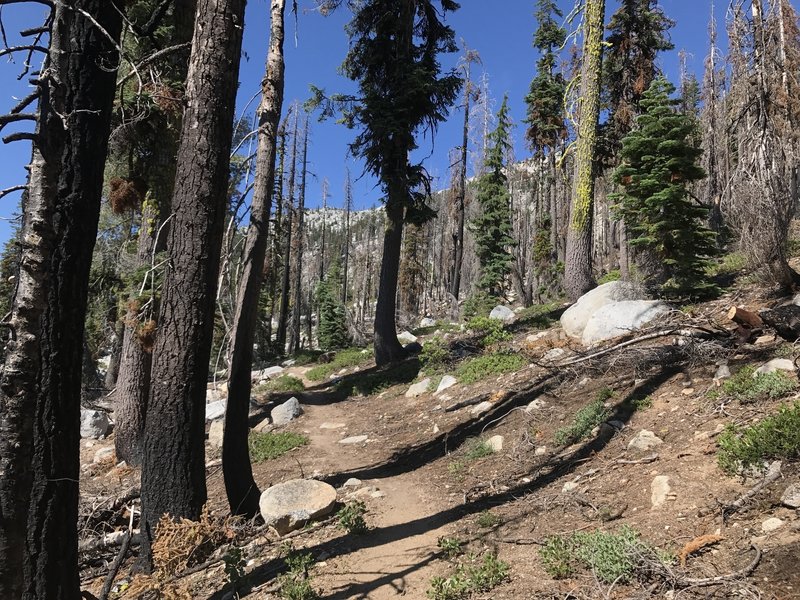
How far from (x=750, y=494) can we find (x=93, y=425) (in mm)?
13003

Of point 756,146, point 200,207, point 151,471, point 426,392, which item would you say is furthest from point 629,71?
point 151,471

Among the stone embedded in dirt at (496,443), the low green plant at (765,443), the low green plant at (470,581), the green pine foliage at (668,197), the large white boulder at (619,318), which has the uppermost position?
the green pine foliage at (668,197)

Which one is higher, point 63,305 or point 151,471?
point 63,305

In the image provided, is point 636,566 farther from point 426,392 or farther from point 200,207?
point 426,392

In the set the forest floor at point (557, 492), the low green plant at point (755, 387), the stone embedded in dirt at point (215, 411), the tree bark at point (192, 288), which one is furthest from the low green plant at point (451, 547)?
the stone embedded in dirt at point (215, 411)

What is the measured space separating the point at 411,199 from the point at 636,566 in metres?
11.2

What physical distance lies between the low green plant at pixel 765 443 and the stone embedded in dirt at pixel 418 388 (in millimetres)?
7102

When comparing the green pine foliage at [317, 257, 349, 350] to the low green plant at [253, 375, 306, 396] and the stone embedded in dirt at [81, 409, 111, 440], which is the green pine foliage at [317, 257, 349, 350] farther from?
the stone embedded in dirt at [81, 409, 111, 440]

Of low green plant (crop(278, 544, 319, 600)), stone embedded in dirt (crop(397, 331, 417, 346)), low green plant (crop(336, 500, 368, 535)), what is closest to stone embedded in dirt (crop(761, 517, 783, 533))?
low green plant (crop(278, 544, 319, 600))

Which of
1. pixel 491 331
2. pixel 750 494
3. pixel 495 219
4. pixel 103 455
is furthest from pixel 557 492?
pixel 495 219

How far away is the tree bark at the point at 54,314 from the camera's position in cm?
264

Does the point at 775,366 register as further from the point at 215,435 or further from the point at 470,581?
the point at 215,435

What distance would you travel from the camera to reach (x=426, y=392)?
10695 mm

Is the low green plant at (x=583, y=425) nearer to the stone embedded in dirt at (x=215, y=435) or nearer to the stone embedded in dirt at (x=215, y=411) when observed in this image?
the stone embedded in dirt at (x=215, y=435)
